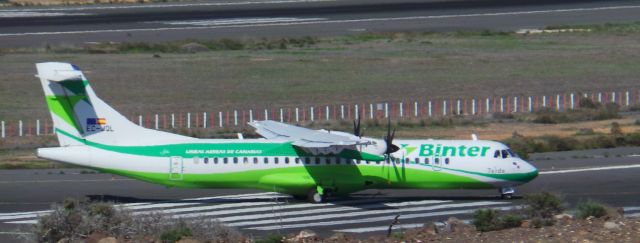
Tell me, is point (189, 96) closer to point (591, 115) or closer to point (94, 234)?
point (591, 115)

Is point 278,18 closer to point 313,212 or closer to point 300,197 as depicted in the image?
point 300,197

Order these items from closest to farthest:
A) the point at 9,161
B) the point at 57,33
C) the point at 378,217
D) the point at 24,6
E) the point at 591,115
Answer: the point at 378,217 < the point at 9,161 < the point at 591,115 < the point at 57,33 < the point at 24,6

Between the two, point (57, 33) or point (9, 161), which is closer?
point (9, 161)

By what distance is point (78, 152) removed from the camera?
39.8 m

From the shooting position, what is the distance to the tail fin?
40.1m

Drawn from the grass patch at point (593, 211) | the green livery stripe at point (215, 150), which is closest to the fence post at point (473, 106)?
the green livery stripe at point (215, 150)

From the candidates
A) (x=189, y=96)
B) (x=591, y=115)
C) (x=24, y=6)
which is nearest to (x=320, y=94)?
(x=189, y=96)

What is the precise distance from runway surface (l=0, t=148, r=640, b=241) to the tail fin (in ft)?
7.72

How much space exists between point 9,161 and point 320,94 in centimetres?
2585

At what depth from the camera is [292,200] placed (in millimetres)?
42656

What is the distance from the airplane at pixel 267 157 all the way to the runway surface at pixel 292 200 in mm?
786

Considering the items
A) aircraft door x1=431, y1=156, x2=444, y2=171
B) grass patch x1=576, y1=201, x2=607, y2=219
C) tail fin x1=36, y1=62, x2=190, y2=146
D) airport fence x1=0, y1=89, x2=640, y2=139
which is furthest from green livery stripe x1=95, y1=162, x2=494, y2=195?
airport fence x1=0, y1=89, x2=640, y2=139

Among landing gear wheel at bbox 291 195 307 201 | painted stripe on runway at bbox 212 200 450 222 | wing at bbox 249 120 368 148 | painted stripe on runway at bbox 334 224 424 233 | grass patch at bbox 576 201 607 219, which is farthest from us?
landing gear wheel at bbox 291 195 307 201

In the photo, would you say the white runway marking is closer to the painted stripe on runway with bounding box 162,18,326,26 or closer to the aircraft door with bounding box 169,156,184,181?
the painted stripe on runway with bounding box 162,18,326,26
